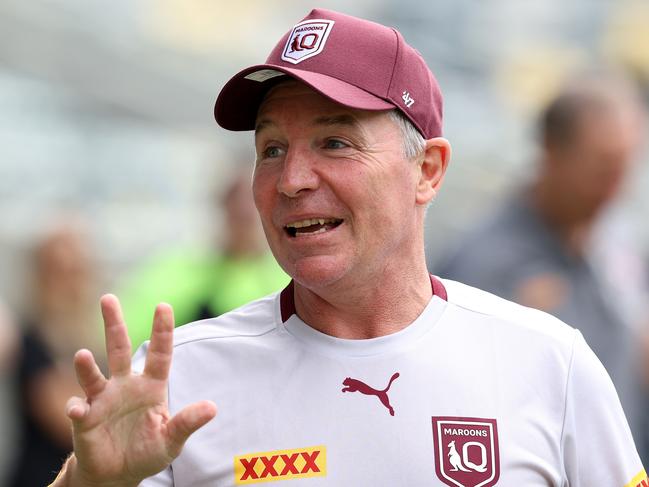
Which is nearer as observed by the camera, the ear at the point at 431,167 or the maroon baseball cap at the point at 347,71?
the maroon baseball cap at the point at 347,71

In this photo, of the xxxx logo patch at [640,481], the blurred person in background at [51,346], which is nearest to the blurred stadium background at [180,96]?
the blurred person in background at [51,346]

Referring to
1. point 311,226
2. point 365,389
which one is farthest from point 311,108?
point 365,389

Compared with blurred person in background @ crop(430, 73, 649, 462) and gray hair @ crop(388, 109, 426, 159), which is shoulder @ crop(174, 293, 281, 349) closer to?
gray hair @ crop(388, 109, 426, 159)

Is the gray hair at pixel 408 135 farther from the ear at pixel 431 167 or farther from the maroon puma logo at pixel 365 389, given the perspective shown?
the maroon puma logo at pixel 365 389

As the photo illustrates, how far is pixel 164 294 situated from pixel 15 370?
2.67ft

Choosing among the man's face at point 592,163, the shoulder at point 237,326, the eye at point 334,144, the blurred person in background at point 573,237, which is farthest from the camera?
the man's face at point 592,163

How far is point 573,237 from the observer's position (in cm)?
530

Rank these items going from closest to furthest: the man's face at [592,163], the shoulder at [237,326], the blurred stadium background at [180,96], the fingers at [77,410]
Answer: the fingers at [77,410]
the shoulder at [237,326]
the man's face at [592,163]
the blurred stadium background at [180,96]

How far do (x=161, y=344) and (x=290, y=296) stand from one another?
1.76 feet

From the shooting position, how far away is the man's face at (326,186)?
2908 mm

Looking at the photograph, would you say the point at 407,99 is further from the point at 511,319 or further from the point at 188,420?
the point at 188,420

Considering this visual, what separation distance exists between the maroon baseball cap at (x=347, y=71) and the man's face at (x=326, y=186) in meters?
0.05

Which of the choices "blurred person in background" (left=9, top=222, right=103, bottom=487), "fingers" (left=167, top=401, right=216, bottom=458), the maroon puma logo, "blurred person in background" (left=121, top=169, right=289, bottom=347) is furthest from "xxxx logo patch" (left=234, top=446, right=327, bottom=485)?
"blurred person in background" (left=121, top=169, right=289, bottom=347)

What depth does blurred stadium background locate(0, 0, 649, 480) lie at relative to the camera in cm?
1002
